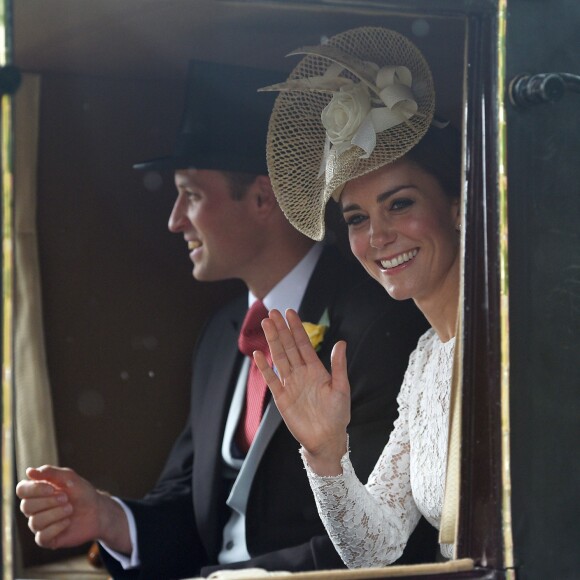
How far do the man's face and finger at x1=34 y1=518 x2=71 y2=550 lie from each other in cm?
73

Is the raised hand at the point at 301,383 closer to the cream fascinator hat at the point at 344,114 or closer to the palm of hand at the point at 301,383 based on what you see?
the palm of hand at the point at 301,383

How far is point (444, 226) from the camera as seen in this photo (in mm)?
2041

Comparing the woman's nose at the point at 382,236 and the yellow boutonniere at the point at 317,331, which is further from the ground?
the woman's nose at the point at 382,236

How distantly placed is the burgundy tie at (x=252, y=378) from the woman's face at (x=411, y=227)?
2.01ft

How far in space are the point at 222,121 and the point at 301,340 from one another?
0.98m

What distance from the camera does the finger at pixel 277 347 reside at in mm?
1850

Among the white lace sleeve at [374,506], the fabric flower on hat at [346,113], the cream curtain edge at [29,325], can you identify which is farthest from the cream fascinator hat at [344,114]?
the cream curtain edge at [29,325]

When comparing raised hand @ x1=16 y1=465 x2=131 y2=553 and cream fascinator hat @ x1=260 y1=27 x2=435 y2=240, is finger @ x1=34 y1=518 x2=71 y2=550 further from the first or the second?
cream fascinator hat @ x1=260 y1=27 x2=435 y2=240

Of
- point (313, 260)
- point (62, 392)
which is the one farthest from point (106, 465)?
point (313, 260)

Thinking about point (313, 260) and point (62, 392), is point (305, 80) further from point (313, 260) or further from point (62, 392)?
point (62, 392)

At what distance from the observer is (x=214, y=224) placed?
2.71 metres

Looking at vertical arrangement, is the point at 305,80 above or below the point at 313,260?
above

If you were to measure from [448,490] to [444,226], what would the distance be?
2.06 feet

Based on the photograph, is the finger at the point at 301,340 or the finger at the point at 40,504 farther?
the finger at the point at 40,504
